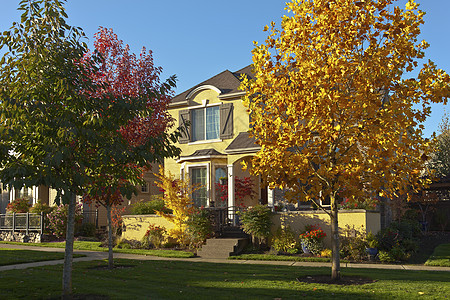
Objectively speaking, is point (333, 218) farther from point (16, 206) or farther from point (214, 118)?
point (16, 206)

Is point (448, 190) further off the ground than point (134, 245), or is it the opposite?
point (448, 190)

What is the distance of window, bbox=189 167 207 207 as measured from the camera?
22266 millimetres

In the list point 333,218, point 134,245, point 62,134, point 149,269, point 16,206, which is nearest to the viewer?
point 62,134

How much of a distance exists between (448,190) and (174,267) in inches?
643

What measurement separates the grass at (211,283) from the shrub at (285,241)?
3318 mm

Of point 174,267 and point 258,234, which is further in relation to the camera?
point 258,234

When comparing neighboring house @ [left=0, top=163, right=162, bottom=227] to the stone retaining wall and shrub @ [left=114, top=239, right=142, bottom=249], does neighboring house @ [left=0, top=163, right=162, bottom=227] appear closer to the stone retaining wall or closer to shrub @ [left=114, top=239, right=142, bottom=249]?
the stone retaining wall

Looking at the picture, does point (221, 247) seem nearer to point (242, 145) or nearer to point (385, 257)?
point (242, 145)

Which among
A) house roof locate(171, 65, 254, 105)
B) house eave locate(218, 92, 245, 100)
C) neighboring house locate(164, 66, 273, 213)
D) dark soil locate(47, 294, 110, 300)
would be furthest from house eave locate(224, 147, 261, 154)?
dark soil locate(47, 294, 110, 300)

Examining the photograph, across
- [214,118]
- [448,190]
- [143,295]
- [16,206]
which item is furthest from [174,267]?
[16,206]

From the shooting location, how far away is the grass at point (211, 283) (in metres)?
8.55

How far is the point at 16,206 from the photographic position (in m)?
27.0

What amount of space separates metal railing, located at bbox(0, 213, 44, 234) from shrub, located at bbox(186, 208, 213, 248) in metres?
9.77

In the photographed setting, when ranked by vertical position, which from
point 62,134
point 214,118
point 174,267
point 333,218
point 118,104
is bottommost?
point 174,267
